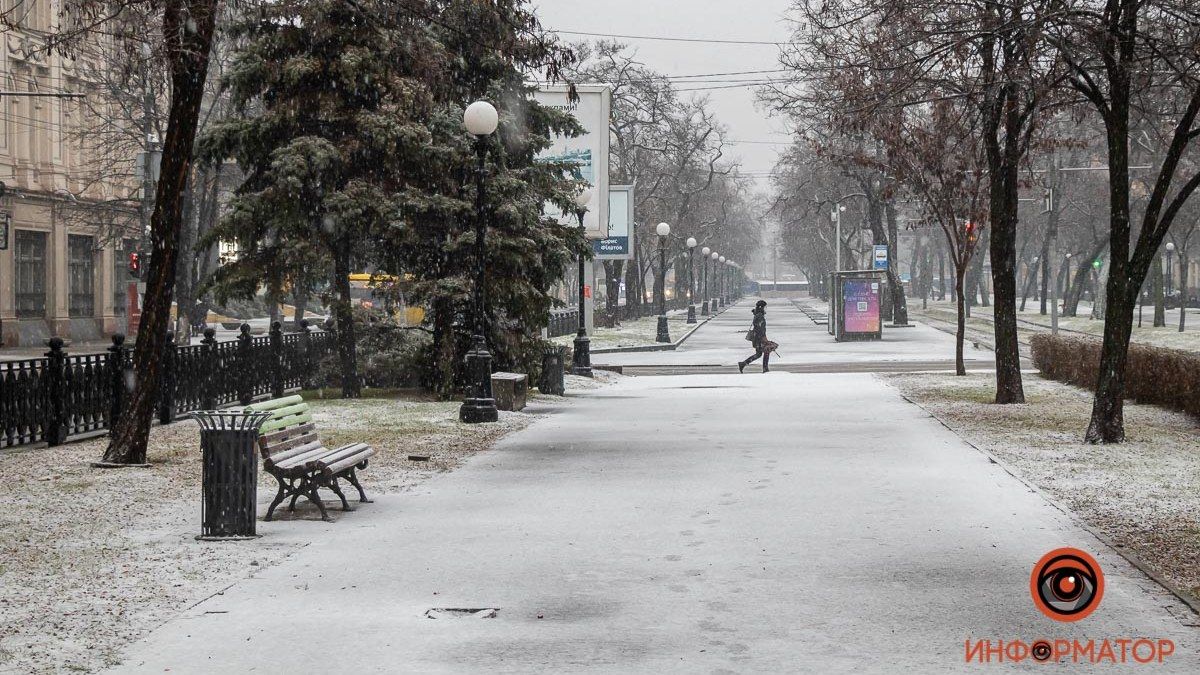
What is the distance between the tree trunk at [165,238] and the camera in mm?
15148

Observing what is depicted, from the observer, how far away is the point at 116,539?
1060 cm

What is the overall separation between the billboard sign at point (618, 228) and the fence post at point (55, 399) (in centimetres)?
3153

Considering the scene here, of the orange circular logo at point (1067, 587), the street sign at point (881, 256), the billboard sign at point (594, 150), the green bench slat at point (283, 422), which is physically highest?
the billboard sign at point (594, 150)

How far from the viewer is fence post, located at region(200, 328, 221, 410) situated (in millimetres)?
21703

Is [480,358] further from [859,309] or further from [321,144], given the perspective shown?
[859,309]

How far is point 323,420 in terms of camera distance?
799 inches

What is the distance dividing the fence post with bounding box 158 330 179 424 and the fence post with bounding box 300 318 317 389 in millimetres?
5930

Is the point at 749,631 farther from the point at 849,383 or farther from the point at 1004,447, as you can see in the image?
the point at 849,383

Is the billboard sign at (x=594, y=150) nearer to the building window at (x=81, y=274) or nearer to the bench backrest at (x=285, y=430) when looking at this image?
the building window at (x=81, y=274)

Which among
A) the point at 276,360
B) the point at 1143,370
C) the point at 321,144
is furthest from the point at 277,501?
the point at 1143,370

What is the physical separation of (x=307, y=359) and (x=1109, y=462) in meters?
15.8

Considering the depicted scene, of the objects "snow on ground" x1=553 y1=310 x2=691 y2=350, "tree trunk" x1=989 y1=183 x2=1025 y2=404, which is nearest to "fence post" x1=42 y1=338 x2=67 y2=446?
"tree trunk" x1=989 y1=183 x2=1025 y2=404

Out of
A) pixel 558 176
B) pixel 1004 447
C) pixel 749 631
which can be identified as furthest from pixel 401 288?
pixel 749 631

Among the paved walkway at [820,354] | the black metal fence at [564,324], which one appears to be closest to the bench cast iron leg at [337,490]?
the paved walkway at [820,354]
